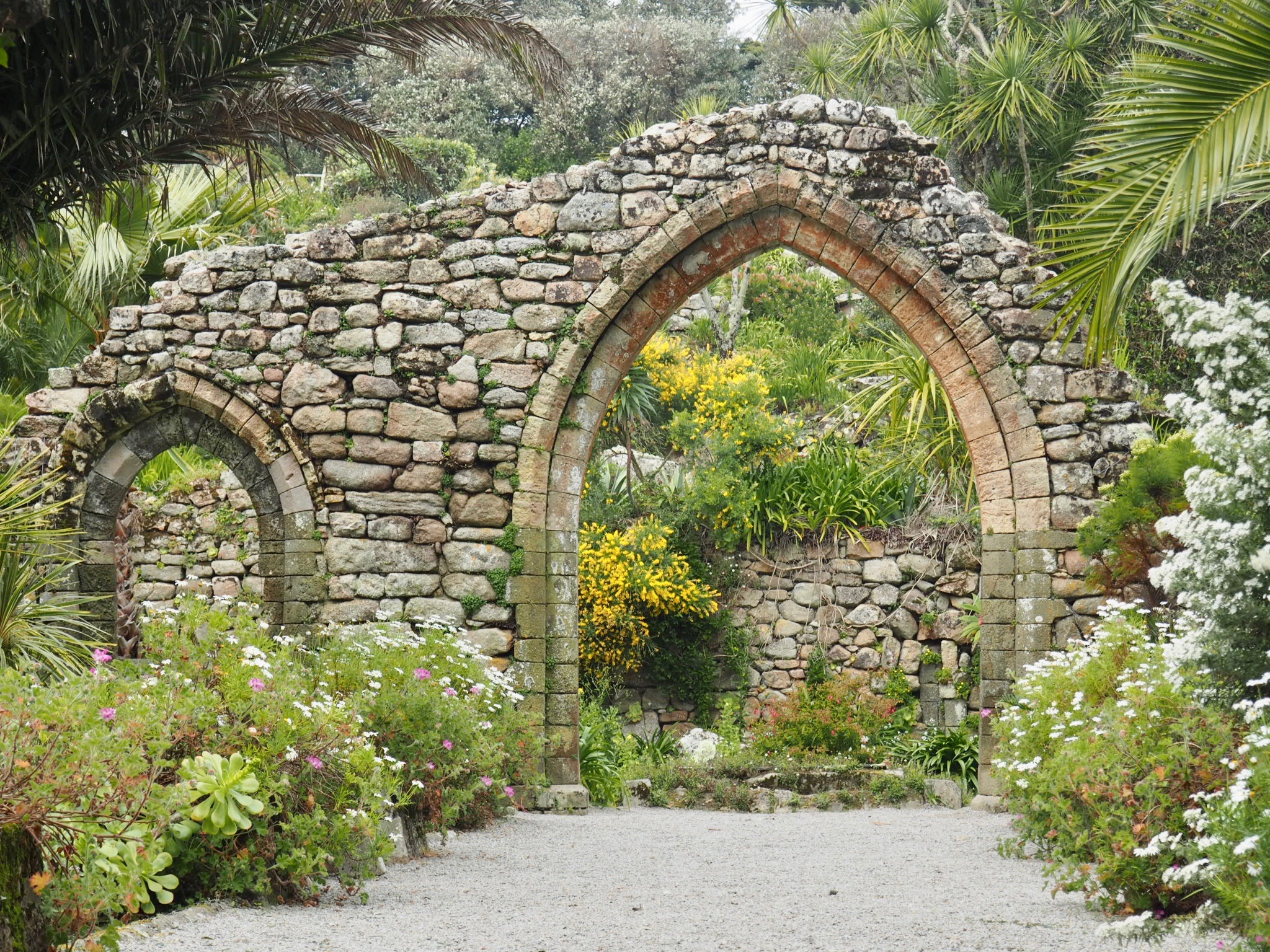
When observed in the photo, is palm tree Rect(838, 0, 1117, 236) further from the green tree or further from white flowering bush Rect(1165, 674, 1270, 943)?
white flowering bush Rect(1165, 674, 1270, 943)

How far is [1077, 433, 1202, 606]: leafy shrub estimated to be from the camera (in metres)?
7.47

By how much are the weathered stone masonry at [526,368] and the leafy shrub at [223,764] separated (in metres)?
1.49

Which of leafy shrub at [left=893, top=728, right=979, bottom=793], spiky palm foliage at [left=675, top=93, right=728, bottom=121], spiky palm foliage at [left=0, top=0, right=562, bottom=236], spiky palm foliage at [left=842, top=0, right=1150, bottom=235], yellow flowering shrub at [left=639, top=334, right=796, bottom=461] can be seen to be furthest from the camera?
spiky palm foliage at [left=675, top=93, right=728, bottom=121]

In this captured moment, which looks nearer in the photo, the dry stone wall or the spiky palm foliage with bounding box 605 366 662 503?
the dry stone wall

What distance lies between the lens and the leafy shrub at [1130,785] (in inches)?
171

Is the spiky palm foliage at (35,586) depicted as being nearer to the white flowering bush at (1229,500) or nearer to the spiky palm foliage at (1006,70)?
the white flowering bush at (1229,500)

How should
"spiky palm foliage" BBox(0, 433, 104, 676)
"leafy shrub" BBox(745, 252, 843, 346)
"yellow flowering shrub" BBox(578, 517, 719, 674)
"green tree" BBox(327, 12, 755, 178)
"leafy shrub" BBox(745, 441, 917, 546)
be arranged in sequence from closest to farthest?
"spiky palm foliage" BBox(0, 433, 104, 676) → "yellow flowering shrub" BBox(578, 517, 719, 674) → "leafy shrub" BBox(745, 441, 917, 546) → "leafy shrub" BBox(745, 252, 843, 346) → "green tree" BBox(327, 12, 755, 178)

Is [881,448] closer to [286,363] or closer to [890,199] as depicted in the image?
[890,199]

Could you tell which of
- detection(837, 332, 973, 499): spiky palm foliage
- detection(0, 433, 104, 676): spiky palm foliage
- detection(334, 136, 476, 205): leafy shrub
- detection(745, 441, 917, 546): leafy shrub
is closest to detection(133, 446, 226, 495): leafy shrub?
detection(0, 433, 104, 676): spiky palm foliage

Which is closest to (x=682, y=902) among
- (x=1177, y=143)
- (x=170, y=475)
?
(x=1177, y=143)

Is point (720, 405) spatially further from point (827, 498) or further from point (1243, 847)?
point (1243, 847)

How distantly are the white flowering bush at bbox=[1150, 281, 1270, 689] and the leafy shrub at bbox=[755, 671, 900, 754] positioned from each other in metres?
6.62

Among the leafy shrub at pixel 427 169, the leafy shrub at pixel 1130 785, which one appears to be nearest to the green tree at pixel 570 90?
the leafy shrub at pixel 427 169

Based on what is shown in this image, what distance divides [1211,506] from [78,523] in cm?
688
